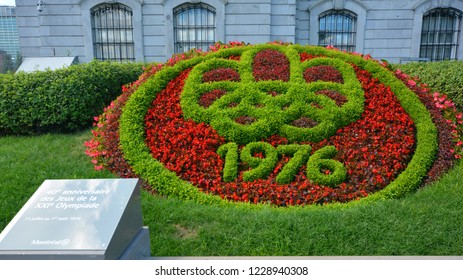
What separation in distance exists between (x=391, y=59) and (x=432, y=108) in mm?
9782

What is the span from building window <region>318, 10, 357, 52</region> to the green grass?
11.0m

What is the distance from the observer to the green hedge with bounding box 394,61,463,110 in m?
6.71

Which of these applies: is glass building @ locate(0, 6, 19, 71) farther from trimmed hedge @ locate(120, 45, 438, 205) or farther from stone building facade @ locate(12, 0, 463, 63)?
trimmed hedge @ locate(120, 45, 438, 205)

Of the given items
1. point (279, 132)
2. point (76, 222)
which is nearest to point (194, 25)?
point (279, 132)

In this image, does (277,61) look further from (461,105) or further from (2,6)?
(2,6)

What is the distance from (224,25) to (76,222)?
1209cm

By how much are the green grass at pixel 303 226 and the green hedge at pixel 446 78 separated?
2.66 meters

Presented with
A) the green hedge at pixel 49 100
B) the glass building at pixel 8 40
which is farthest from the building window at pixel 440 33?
the glass building at pixel 8 40

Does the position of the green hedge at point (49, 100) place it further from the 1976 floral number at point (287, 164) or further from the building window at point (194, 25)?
the building window at point (194, 25)

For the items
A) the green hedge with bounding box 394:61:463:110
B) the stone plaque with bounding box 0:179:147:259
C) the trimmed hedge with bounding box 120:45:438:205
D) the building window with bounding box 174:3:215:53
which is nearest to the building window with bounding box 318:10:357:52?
the building window with bounding box 174:3:215:53

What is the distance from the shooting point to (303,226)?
11.9ft

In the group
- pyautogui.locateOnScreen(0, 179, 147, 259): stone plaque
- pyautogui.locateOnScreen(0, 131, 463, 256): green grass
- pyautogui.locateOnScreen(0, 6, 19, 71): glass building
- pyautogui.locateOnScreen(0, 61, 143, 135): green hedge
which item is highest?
pyautogui.locateOnScreen(0, 6, 19, 71): glass building

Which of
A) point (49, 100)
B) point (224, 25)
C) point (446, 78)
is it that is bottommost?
point (49, 100)

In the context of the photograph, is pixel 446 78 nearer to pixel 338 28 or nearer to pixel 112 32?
pixel 338 28
